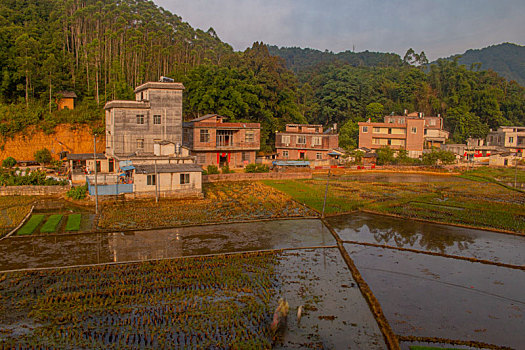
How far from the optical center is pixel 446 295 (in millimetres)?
14914

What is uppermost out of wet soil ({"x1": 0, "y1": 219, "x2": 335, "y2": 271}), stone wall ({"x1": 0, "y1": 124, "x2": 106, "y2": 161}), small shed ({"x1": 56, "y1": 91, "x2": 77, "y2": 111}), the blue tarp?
small shed ({"x1": 56, "y1": 91, "x2": 77, "y2": 111})

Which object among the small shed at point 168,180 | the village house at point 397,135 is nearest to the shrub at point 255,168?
the small shed at point 168,180

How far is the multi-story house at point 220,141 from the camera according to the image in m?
43.9

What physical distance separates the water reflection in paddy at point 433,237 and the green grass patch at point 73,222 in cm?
1421

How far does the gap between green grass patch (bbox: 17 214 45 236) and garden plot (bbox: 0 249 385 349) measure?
19.9 ft

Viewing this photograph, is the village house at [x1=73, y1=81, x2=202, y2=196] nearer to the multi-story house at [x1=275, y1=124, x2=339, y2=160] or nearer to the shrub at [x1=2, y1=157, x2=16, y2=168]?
the shrub at [x1=2, y1=157, x2=16, y2=168]

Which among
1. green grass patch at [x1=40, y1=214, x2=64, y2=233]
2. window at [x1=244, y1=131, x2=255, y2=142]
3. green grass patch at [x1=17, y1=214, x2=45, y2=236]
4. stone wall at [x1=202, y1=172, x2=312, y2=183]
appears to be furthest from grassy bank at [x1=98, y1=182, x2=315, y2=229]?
window at [x1=244, y1=131, x2=255, y2=142]

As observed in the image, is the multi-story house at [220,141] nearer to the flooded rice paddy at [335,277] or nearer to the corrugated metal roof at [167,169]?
the corrugated metal roof at [167,169]

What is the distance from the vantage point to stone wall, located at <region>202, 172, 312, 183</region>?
38375 mm

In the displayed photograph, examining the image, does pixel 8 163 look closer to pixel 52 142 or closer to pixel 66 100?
pixel 52 142

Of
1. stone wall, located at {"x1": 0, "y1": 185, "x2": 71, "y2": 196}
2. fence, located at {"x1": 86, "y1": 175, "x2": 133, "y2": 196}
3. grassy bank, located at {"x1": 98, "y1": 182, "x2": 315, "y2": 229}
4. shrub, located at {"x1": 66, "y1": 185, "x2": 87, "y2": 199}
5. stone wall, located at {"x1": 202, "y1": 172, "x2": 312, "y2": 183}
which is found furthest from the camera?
stone wall, located at {"x1": 202, "y1": 172, "x2": 312, "y2": 183}

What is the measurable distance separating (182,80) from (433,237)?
39.5m

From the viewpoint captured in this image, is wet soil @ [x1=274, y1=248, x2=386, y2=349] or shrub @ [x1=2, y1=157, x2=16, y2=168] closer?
wet soil @ [x1=274, y1=248, x2=386, y2=349]

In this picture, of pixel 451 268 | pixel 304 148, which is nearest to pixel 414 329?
pixel 451 268
